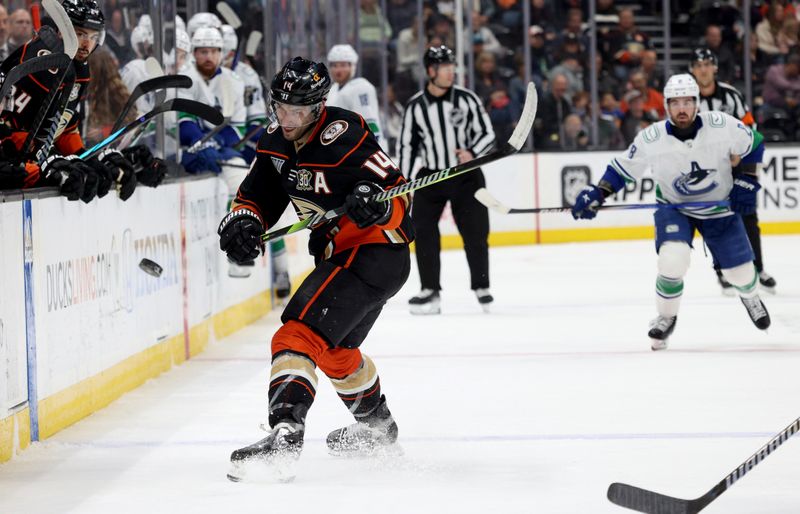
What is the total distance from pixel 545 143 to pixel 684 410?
321 inches

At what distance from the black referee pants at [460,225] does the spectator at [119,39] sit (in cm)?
207

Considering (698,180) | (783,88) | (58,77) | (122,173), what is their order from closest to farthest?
(58,77), (122,173), (698,180), (783,88)

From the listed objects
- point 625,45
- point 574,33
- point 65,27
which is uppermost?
point 574,33

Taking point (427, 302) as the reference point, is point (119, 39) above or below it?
above

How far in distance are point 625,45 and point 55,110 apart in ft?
30.1

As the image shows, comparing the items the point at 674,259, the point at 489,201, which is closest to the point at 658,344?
the point at 674,259

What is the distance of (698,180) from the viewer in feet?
18.9

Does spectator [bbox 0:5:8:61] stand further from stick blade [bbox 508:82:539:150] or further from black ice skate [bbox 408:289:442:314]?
stick blade [bbox 508:82:539:150]

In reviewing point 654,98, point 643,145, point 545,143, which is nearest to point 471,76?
point 545,143

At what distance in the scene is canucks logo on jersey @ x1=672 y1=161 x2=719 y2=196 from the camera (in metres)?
5.75

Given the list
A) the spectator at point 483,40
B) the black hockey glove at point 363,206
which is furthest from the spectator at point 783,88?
the black hockey glove at point 363,206

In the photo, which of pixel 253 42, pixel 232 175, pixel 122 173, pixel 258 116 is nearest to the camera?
pixel 122 173

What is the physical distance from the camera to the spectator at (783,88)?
42.0 ft

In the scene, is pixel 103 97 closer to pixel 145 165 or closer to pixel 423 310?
pixel 145 165
